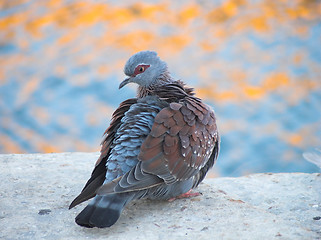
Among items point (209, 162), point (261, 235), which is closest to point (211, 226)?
point (261, 235)

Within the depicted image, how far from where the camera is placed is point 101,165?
471 centimetres

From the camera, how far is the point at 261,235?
398 cm

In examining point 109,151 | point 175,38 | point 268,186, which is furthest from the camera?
point 175,38

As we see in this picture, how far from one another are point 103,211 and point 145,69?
1783mm

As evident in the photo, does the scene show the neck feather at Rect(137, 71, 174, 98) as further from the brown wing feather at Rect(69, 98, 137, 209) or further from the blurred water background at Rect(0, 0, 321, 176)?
the blurred water background at Rect(0, 0, 321, 176)

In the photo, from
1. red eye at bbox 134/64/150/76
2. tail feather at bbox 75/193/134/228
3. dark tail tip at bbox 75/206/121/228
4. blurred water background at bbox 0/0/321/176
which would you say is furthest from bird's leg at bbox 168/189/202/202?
blurred water background at bbox 0/0/321/176

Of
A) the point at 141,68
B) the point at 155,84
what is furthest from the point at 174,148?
the point at 141,68

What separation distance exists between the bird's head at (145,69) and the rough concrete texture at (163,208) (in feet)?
3.73

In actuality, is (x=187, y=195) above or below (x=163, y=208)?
above

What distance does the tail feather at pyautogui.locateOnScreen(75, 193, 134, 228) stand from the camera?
404 cm

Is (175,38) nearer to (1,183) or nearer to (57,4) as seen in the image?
(57,4)

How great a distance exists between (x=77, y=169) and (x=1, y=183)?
0.87 meters

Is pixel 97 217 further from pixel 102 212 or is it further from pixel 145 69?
pixel 145 69

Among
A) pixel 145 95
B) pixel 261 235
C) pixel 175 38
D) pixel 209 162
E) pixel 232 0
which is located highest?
pixel 232 0
